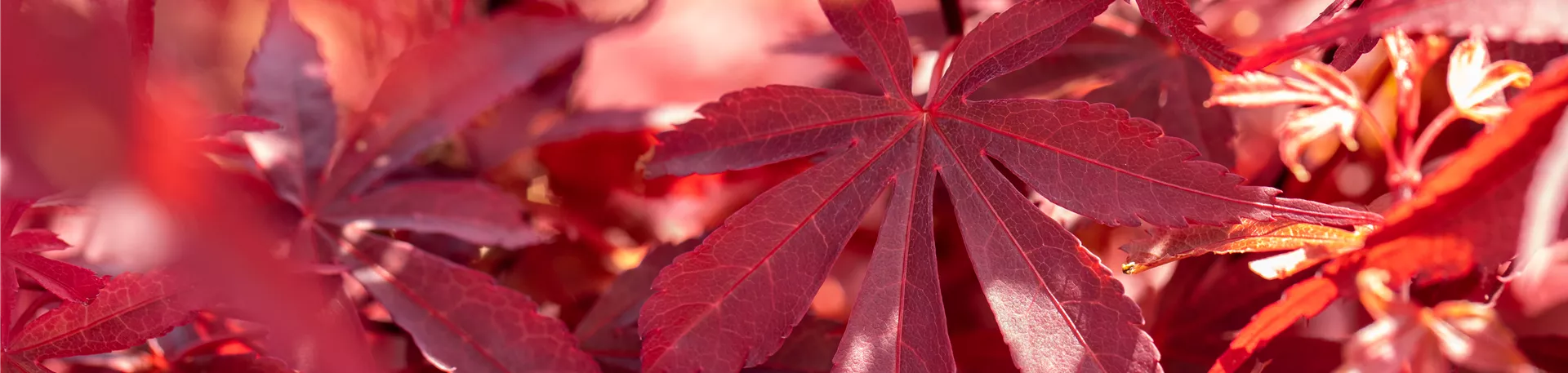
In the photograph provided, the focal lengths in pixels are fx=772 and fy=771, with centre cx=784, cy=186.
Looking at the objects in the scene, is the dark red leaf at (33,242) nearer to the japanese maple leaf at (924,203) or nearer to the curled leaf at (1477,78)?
the japanese maple leaf at (924,203)

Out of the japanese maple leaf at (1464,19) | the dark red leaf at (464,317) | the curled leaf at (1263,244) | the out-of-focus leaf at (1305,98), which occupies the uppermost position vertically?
the japanese maple leaf at (1464,19)

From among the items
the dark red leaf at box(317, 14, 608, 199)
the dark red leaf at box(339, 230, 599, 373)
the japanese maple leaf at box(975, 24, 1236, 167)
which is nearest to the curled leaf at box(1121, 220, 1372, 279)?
the japanese maple leaf at box(975, 24, 1236, 167)

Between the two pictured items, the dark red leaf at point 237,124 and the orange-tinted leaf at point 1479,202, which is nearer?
the orange-tinted leaf at point 1479,202

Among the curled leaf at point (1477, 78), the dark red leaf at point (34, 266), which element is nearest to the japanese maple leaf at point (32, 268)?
the dark red leaf at point (34, 266)

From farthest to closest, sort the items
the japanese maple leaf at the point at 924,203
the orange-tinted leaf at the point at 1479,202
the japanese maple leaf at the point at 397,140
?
1. the japanese maple leaf at the point at 397,140
2. the japanese maple leaf at the point at 924,203
3. the orange-tinted leaf at the point at 1479,202

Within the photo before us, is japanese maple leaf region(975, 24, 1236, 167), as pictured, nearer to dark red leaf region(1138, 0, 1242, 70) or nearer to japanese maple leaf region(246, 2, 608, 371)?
dark red leaf region(1138, 0, 1242, 70)

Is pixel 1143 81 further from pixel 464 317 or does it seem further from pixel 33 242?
pixel 33 242
